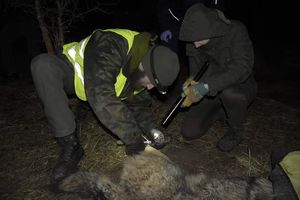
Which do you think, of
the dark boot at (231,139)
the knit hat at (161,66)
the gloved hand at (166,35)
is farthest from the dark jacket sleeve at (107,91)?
the gloved hand at (166,35)

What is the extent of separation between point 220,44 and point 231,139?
107 cm

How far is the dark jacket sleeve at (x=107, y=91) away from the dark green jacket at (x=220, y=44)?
0.93 meters

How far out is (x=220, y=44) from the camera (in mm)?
3807

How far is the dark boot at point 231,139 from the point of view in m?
3.91

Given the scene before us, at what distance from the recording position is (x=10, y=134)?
411 centimetres

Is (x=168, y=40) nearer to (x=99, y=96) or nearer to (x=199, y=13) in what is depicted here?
(x=199, y=13)

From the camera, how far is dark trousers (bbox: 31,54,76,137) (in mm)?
3193

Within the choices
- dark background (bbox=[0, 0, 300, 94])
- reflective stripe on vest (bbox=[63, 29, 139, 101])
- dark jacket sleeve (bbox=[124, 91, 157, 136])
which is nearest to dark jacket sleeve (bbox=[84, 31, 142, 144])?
reflective stripe on vest (bbox=[63, 29, 139, 101])

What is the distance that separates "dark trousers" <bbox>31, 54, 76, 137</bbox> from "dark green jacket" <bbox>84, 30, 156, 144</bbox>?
1.27ft

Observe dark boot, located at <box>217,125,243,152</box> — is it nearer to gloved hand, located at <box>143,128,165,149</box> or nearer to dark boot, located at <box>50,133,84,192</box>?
gloved hand, located at <box>143,128,165,149</box>

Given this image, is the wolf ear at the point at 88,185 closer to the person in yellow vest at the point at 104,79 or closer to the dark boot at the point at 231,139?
the person in yellow vest at the point at 104,79

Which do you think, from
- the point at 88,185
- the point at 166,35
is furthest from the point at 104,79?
the point at 166,35

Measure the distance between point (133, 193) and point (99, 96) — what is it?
0.83m

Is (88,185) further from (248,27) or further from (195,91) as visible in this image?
(248,27)
